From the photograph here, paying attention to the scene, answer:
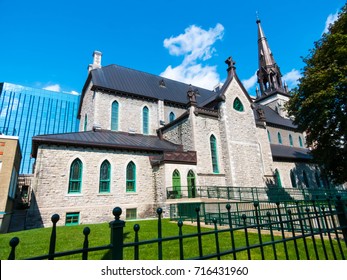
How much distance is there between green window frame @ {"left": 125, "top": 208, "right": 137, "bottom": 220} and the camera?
15.9m

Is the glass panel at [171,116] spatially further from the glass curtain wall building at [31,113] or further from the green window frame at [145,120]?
the glass curtain wall building at [31,113]

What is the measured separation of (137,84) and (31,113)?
7288 cm

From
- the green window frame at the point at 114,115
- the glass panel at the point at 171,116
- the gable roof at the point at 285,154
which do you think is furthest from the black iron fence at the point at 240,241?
the gable roof at the point at 285,154

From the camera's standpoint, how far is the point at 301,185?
89.2ft

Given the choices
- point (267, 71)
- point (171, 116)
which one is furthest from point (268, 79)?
point (171, 116)

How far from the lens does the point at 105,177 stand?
623 inches

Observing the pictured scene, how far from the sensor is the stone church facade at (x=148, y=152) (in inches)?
567

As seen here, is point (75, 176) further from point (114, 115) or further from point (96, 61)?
point (96, 61)

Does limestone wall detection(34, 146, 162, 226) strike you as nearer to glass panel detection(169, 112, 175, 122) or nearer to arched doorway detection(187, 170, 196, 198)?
arched doorway detection(187, 170, 196, 198)

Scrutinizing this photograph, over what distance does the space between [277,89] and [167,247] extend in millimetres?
43840

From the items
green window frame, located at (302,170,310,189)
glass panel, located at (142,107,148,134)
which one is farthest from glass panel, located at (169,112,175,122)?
green window frame, located at (302,170,310,189)
